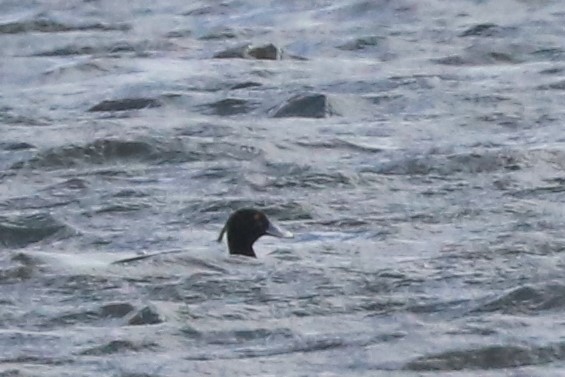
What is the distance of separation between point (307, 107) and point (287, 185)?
156 cm

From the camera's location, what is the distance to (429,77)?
13133mm

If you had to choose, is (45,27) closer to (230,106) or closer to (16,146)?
(230,106)

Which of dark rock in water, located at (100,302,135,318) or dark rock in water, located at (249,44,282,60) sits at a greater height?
dark rock in water, located at (249,44,282,60)

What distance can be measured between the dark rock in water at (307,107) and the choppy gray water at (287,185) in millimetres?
14

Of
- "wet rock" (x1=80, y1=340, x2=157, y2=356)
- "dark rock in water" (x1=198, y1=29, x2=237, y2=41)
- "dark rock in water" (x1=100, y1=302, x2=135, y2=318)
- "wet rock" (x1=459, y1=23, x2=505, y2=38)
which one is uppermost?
"wet rock" (x1=80, y1=340, x2=157, y2=356)

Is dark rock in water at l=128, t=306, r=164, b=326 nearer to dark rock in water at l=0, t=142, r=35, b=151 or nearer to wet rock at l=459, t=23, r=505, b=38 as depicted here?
dark rock in water at l=0, t=142, r=35, b=151

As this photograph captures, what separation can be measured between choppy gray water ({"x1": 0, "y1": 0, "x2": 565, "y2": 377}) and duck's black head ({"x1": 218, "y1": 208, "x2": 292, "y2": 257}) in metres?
0.06

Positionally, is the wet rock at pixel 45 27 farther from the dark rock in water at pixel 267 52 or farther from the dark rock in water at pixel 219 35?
the dark rock in water at pixel 267 52

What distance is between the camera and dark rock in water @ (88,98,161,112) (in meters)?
12.8

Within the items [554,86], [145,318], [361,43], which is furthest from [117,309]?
[361,43]

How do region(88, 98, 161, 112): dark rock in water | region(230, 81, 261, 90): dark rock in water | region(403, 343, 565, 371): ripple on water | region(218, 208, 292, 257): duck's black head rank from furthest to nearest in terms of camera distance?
region(230, 81, 261, 90): dark rock in water → region(88, 98, 161, 112): dark rock in water → region(218, 208, 292, 257): duck's black head → region(403, 343, 565, 371): ripple on water

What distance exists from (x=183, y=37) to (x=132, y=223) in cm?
482

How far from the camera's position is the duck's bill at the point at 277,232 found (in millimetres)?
9859

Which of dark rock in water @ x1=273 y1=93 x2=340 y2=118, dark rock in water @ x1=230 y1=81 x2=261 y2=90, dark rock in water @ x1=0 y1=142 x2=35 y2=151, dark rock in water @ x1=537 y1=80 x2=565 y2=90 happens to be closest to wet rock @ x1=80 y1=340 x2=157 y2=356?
dark rock in water @ x1=0 y1=142 x2=35 y2=151
